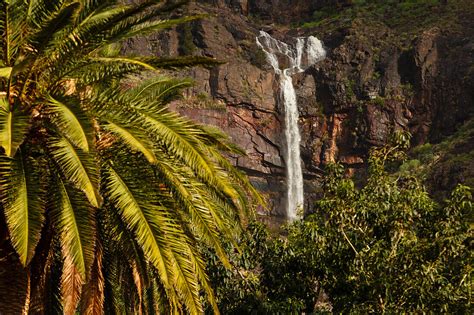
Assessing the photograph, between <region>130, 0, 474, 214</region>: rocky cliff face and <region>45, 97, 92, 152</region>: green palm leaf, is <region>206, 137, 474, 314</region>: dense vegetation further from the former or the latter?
<region>130, 0, 474, 214</region>: rocky cliff face

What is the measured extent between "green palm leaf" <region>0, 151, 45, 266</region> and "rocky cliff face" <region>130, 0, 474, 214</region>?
155 ft

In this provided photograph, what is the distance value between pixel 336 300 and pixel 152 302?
4448mm

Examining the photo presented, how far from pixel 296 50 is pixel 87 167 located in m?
61.8

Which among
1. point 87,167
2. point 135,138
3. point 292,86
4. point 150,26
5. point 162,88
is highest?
point 292,86

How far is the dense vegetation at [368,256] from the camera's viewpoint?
1237 cm

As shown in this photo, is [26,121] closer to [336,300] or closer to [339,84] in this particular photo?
[336,300]

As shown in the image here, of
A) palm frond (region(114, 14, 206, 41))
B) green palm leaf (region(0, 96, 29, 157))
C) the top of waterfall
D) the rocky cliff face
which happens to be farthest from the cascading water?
green palm leaf (region(0, 96, 29, 157))

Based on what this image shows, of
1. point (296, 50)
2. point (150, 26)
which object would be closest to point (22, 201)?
point (150, 26)

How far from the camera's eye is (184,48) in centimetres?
6081

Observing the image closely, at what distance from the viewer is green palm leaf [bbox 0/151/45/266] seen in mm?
7105

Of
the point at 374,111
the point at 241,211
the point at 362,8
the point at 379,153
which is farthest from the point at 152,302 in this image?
the point at 362,8

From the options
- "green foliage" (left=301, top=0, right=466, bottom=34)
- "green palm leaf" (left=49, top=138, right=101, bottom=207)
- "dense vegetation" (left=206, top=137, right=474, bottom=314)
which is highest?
"green foliage" (left=301, top=0, right=466, bottom=34)

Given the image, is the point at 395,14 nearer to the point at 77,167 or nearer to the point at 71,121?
the point at 71,121

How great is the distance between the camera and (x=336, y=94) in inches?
2413
